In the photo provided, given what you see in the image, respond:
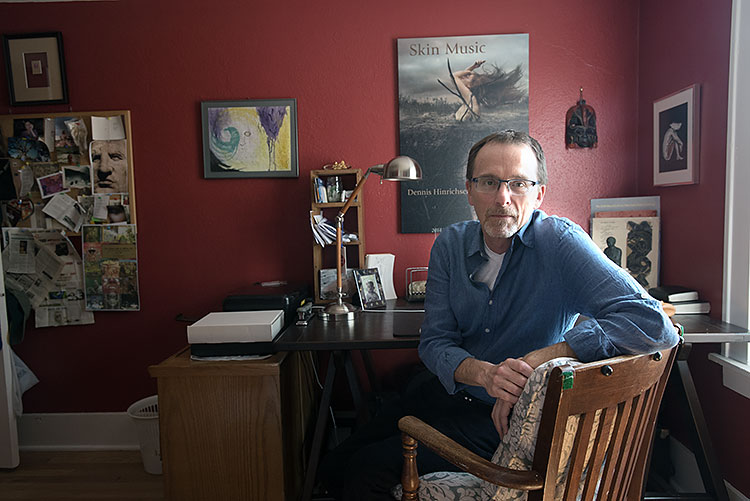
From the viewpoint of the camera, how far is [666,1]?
227 cm

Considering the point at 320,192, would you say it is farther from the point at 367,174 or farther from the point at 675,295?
the point at 675,295

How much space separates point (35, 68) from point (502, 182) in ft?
8.63

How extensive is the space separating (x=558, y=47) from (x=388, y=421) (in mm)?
2075

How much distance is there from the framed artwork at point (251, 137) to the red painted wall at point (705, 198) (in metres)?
1.85

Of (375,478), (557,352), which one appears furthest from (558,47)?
(375,478)

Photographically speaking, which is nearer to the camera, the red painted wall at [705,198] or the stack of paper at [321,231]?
the red painted wall at [705,198]

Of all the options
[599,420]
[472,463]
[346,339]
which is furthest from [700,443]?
[346,339]

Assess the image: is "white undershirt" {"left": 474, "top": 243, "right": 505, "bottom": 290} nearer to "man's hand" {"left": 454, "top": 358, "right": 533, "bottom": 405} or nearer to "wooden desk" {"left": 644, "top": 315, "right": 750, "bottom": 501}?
"man's hand" {"left": 454, "top": 358, "right": 533, "bottom": 405}

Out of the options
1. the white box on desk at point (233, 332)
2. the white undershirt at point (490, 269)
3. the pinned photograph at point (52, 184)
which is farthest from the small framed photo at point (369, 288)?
the pinned photograph at point (52, 184)

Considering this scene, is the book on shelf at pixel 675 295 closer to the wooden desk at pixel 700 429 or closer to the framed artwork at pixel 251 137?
the wooden desk at pixel 700 429

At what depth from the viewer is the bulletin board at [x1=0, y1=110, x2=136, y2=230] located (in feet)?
8.65

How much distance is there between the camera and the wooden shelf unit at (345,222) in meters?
2.48

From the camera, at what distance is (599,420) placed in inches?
40.8

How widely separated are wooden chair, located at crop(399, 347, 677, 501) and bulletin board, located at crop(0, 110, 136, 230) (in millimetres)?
2321
